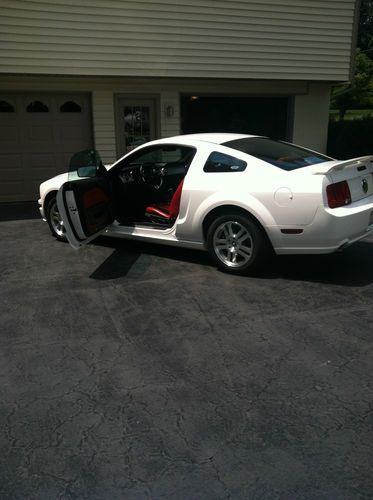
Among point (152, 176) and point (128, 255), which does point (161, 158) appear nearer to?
point (152, 176)

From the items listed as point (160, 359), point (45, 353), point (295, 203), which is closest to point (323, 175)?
point (295, 203)

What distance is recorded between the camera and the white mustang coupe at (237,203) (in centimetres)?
475

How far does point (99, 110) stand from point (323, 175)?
7.05 metres

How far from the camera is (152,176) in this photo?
6727 millimetres

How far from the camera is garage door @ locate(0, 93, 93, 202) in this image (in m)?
10.3

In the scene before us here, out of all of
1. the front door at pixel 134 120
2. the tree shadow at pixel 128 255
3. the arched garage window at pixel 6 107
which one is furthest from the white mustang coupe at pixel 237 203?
the arched garage window at pixel 6 107

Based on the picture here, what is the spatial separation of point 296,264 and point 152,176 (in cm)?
236

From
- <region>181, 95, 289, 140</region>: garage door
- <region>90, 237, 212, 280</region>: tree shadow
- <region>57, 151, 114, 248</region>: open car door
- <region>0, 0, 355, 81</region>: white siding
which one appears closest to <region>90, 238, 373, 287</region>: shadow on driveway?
<region>90, 237, 212, 280</region>: tree shadow

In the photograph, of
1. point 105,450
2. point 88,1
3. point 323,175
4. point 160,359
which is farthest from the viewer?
point 88,1

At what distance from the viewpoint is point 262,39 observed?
33.7 ft

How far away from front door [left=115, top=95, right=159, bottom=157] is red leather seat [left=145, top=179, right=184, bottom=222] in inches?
190

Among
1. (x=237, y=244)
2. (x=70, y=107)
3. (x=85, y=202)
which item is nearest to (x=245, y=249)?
(x=237, y=244)

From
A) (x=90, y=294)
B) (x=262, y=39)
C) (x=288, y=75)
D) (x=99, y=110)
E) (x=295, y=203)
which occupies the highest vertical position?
(x=262, y=39)

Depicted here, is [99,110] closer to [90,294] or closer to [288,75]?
[288,75]
